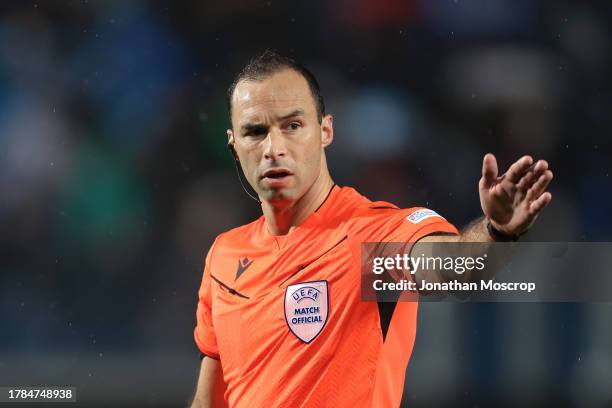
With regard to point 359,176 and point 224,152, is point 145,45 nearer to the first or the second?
point 224,152

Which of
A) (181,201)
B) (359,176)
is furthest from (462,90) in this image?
(181,201)

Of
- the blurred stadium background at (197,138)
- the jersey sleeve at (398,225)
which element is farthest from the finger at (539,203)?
the blurred stadium background at (197,138)

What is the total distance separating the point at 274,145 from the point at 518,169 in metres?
1.09

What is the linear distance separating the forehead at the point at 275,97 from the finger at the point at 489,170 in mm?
1000

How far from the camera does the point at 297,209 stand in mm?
3035

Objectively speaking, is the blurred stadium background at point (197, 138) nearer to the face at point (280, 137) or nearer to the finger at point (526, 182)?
the face at point (280, 137)

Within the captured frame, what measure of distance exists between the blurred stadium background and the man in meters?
2.53

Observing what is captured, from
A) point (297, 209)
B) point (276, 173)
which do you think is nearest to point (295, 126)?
point (276, 173)

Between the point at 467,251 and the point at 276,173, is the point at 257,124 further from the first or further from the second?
the point at 467,251

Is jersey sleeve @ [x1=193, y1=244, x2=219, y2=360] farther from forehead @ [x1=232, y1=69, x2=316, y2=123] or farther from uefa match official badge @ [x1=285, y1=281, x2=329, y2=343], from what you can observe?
forehead @ [x1=232, y1=69, x2=316, y2=123]

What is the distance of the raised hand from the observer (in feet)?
6.79

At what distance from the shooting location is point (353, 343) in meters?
2.65

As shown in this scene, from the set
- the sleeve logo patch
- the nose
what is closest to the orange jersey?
the sleeve logo patch

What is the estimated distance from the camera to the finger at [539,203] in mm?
2047
